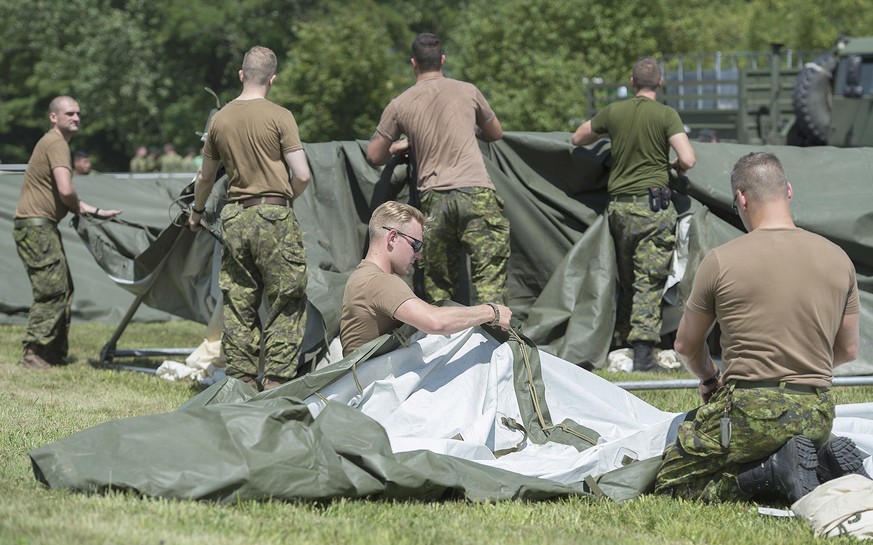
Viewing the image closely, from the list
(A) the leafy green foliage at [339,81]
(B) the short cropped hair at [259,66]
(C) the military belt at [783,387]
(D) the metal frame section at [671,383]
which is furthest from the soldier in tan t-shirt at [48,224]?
(A) the leafy green foliage at [339,81]

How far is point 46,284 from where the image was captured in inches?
356

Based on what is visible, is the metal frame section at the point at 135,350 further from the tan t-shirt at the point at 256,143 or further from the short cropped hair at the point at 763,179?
the short cropped hair at the point at 763,179

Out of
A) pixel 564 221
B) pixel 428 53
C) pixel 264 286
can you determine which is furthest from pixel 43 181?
pixel 564 221

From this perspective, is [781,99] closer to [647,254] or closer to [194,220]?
[647,254]

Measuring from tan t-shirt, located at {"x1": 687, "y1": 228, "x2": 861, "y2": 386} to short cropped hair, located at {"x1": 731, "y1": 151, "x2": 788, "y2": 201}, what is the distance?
0.51 feet

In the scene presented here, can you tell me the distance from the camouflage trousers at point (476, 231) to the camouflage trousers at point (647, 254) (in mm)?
1023

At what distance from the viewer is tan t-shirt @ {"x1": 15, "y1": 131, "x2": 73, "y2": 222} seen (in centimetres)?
887

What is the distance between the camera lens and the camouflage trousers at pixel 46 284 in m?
8.95

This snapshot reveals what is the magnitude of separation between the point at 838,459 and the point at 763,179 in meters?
1.17

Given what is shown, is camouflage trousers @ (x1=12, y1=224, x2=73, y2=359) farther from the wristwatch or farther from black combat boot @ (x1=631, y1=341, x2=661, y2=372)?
the wristwatch

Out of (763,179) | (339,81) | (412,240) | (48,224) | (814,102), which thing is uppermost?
(763,179)

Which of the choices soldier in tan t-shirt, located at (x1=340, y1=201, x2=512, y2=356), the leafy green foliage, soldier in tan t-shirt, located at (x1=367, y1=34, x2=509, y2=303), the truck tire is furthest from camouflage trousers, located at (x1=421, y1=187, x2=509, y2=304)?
the leafy green foliage

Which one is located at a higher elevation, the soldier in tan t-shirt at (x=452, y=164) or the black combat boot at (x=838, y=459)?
the soldier in tan t-shirt at (x=452, y=164)

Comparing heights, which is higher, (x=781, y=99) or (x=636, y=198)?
(x=636, y=198)
